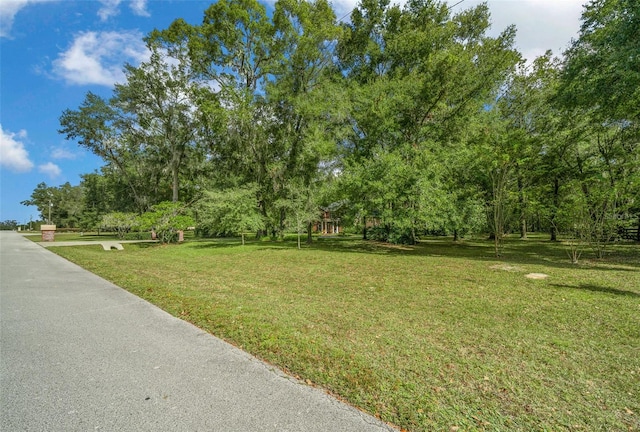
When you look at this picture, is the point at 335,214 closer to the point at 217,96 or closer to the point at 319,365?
the point at 217,96

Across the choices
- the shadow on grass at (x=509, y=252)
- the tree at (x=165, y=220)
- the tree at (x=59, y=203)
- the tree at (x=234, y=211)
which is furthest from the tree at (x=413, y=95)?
the tree at (x=59, y=203)

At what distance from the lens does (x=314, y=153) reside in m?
16.5

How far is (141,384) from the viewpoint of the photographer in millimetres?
2416

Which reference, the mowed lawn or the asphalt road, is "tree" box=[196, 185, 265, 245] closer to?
the mowed lawn

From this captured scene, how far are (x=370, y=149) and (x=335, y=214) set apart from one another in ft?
14.7

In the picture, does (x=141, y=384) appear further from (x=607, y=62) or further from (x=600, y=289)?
(x=607, y=62)

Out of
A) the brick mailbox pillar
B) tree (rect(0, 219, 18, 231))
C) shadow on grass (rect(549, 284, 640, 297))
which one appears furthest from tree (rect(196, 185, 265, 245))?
tree (rect(0, 219, 18, 231))

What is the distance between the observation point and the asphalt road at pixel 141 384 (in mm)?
1955

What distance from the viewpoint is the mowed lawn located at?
2.13 meters

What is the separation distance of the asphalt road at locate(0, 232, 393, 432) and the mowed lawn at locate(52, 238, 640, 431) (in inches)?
10.6

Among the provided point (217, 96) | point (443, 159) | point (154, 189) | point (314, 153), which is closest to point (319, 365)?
point (443, 159)

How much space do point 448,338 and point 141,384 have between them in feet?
10.7

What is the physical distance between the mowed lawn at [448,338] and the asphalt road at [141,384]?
268 millimetres

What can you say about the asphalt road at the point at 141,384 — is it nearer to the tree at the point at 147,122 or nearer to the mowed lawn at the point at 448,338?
the mowed lawn at the point at 448,338
